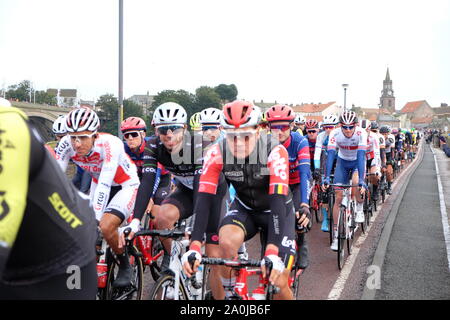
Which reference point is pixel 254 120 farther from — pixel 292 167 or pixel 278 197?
pixel 292 167

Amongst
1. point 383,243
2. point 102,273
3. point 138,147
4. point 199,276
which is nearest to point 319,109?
point 383,243

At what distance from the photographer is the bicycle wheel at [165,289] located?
311cm

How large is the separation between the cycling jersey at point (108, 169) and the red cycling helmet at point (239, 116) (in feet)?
4.51

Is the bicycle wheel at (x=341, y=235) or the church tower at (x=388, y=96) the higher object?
the church tower at (x=388, y=96)

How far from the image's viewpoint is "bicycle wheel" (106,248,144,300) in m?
4.10

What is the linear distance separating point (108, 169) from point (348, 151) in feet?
16.7

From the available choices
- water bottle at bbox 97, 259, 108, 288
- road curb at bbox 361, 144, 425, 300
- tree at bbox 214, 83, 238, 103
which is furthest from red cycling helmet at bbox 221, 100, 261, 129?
tree at bbox 214, 83, 238, 103

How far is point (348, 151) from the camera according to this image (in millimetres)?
7887

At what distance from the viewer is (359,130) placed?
7711 millimetres

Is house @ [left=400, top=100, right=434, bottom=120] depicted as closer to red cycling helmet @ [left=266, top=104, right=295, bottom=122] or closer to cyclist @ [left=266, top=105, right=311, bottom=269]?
cyclist @ [left=266, top=105, right=311, bottom=269]

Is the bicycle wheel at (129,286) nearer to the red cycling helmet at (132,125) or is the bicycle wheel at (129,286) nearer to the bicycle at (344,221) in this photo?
the red cycling helmet at (132,125)

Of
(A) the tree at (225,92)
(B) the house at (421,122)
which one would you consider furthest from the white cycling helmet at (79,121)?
(B) the house at (421,122)

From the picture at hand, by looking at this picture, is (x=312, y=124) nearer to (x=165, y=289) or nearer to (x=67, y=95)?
(x=165, y=289)
